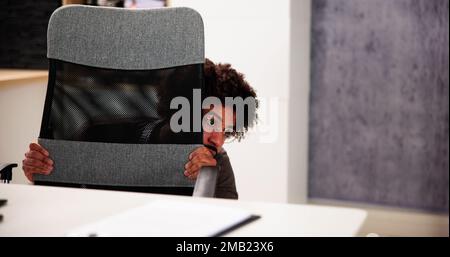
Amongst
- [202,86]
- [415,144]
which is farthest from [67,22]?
[415,144]

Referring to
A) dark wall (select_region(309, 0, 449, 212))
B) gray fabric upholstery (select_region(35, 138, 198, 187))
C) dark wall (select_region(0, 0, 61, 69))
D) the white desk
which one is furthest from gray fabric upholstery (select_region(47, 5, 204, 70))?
dark wall (select_region(309, 0, 449, 212))

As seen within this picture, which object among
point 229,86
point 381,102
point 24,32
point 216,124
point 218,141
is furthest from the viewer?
point 24,32

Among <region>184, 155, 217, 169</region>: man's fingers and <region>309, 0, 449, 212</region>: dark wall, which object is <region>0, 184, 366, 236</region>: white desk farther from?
<region>309, 0, 449, 212</region>: dark wall

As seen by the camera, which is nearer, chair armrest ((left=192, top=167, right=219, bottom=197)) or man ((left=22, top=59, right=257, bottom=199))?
chair armrest ((left=192, top=167, right=219, bottom=197))

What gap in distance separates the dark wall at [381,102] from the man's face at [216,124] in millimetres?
956

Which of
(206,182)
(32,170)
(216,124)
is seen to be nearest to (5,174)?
(32,170)

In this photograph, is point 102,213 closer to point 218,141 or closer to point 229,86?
point 218,141

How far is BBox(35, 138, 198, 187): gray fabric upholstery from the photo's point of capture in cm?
165

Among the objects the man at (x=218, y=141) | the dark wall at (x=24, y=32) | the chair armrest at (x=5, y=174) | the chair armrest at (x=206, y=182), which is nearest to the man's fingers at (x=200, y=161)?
the man at (x=218, y=141)

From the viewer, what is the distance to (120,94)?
1697mm

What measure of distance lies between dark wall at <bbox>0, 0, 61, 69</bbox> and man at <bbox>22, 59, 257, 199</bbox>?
3.84 ft

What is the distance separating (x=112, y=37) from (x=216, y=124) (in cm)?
60

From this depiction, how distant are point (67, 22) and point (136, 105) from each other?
13.2 inches
